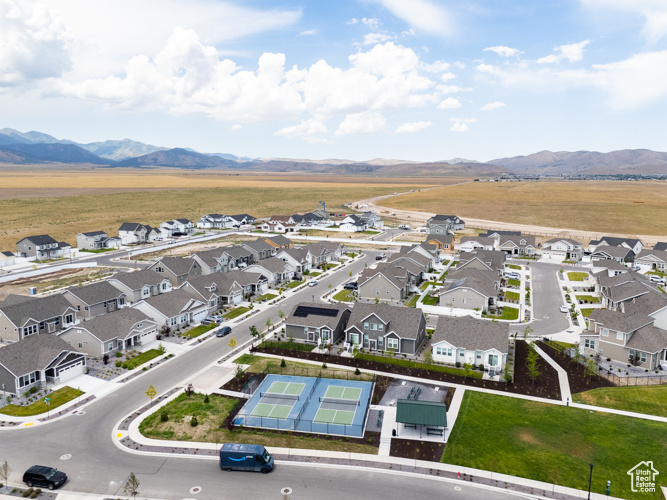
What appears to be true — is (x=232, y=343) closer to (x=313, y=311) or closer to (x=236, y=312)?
(x=313, y=311)

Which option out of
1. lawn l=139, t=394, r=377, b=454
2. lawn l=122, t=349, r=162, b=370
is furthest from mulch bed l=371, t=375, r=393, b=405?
lawn l=122, t=349, r=162, b=370

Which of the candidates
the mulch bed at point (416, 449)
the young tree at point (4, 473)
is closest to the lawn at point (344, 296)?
the mulch bed at point (416, 449)

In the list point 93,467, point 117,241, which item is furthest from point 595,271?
point 117,241

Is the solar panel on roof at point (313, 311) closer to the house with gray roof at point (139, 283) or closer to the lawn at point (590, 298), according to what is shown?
the house with gray roof at point (139, 283)

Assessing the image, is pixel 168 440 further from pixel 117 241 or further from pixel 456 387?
pixel 117 241

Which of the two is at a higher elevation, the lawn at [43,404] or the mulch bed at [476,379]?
the mulch bed at [476,379]

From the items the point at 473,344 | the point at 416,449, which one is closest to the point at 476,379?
the point at 473,344
